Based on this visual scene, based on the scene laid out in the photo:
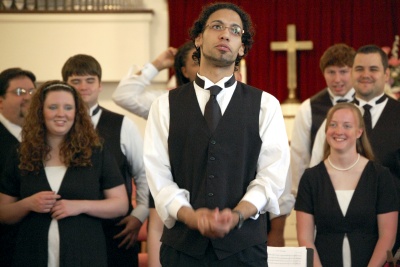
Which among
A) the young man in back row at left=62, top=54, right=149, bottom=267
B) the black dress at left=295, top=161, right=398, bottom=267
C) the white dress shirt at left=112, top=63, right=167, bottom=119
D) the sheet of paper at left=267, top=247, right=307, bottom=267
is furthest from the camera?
the white dress shirt at left=112, top=63, right=167, bottom=119

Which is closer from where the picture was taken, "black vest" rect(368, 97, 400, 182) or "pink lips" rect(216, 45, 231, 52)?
"pink lips" rect(216, 45, 231, 52)

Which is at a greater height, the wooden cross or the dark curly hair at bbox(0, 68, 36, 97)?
the wooden cross

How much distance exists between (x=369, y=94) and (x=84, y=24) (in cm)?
417

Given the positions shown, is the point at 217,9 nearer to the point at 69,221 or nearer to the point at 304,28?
the point at 69,221

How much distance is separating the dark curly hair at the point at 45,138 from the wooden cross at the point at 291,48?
178 inches

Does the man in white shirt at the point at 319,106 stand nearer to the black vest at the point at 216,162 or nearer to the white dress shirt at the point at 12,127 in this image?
the white dress shirt at the point at 12,127

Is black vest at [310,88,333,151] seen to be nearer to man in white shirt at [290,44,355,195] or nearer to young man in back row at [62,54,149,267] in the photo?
man in white shirt at [290,44,355,195]

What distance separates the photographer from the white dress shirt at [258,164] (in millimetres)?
3010

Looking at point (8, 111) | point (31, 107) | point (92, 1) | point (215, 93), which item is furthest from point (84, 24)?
point (215, 93)

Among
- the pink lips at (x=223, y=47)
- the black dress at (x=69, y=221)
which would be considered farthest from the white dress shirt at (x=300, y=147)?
the pink lips at (x=223, y=47)

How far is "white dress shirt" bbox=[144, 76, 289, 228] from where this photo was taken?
3.01 meters

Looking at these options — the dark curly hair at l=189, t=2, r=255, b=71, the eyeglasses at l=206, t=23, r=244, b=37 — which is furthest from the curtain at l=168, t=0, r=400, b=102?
the eyeglasses at l=206, t=23, r=244, b=37

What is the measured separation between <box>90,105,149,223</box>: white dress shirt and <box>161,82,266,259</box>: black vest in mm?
1646

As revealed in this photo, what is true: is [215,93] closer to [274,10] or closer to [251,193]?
[251,193]
